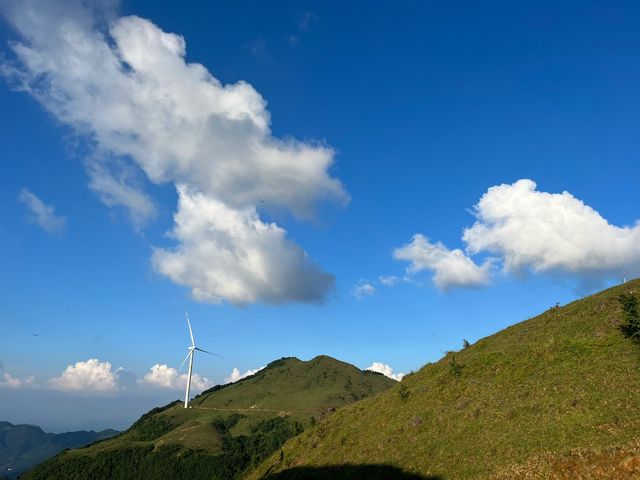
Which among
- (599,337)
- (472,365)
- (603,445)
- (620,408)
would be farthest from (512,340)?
(603,445)

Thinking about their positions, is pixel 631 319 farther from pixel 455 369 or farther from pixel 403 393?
pixel 403 393

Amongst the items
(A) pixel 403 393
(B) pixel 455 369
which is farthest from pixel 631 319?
(A) pixel 403 393

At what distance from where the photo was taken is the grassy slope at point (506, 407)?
49156 mm

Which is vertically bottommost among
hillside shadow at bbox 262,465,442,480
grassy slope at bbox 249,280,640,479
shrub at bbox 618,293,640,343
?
hillside shadow at bbox 262,465,442,480

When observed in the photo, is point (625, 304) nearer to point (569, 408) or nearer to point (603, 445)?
point (569, 408)

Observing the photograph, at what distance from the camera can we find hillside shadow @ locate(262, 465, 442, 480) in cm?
5816

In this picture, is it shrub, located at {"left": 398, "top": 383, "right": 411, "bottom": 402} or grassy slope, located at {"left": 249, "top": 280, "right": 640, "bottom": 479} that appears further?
shrub, located at {"left": 398, "top": 383, "right": 411, "bottom": 402}

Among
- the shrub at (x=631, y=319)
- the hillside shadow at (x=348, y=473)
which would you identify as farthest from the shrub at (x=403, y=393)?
the shrub at (x=631, y=319)

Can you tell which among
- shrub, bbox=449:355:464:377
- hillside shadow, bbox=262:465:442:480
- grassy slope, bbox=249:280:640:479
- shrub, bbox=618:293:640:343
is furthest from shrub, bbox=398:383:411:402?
shrub, bbox=618:293:640:343

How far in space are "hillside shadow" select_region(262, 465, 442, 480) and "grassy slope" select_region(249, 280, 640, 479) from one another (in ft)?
4.43

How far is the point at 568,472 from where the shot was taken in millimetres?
38938

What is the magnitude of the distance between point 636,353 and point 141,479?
642 feet

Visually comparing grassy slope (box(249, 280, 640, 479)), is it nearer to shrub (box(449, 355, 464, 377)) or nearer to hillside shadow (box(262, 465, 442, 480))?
shrub (box(449, 355, 464, 377))

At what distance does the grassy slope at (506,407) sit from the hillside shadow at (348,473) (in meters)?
1.35
